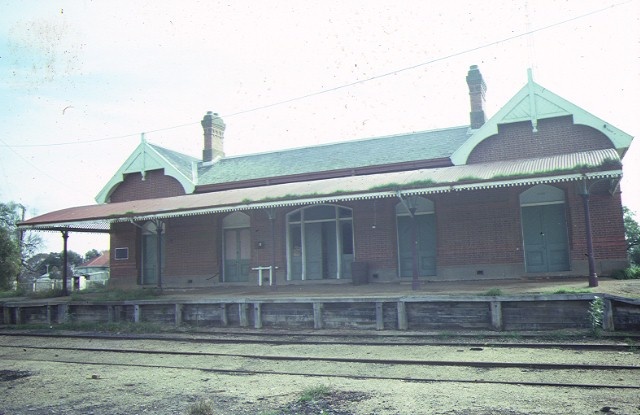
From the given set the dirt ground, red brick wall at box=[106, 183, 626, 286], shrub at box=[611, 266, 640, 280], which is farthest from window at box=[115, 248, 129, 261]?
shrub at box=[611, 266, 640, 280]

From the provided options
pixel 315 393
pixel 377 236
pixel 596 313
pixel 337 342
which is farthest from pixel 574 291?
pixel 377 236

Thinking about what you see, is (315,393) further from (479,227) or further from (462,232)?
(479,227)

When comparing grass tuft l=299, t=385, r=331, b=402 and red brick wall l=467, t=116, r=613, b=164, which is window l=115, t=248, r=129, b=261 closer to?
red brick wall l=467, t=116, r=613, b=164

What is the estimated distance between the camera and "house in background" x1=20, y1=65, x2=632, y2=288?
1430 cm

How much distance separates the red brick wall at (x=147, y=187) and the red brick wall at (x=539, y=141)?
12.0m

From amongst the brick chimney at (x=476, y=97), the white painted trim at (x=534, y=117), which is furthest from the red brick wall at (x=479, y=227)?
the brick chimney at (x=476, y=97)

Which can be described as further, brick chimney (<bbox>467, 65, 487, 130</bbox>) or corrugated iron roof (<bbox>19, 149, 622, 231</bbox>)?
brick chimney (<bbox>467, 65, 487, 130</bbox>)

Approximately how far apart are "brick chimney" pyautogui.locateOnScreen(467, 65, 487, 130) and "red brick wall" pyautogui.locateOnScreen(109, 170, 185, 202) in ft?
38.6

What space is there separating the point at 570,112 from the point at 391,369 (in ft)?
35.2

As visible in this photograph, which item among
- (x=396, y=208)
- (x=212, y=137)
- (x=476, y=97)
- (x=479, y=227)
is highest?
(x=212, y=137)

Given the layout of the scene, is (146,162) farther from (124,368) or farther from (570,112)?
(570,112)

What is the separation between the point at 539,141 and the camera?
1548 centimetres

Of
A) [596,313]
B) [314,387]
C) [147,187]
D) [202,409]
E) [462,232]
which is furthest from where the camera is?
[147,187]

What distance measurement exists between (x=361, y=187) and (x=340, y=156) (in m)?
5.21
